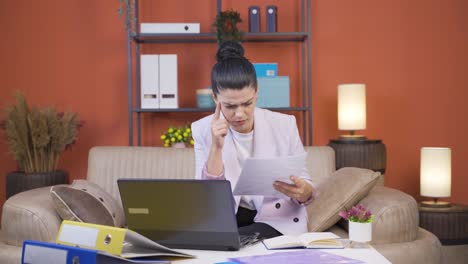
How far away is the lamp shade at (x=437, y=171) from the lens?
3.88 meters

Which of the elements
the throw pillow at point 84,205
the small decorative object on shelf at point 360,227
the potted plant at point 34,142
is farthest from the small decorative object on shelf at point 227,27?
the small decorative object on shelf at point 360,227

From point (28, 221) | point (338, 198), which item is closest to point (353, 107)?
point (338, 198)

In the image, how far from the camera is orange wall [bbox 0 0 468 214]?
4457 mm

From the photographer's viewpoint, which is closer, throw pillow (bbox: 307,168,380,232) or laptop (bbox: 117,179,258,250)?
laptop (bbox: 117,179,258,250)

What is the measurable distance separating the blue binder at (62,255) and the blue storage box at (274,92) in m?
2.74

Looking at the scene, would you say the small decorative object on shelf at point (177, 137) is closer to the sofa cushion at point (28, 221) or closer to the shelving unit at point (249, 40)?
the shelving unit at point (249, 40)

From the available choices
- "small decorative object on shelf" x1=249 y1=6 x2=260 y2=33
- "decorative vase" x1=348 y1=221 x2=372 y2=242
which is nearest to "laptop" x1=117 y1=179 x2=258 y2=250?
"decorative vase" x1=348 y1=221 x2=372 y2=242

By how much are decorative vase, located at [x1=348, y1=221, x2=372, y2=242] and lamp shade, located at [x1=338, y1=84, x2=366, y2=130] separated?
2.22 meters

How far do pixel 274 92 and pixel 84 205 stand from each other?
66.8 inches

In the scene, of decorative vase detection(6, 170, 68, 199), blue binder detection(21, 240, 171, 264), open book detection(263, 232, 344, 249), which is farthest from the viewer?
decorative vase detection(6, 170, 68, 199)

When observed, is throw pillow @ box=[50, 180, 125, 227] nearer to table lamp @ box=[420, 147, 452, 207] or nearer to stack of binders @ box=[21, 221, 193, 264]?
stack of binders @ box=[21, 221, 193, 264]

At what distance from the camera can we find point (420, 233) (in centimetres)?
298

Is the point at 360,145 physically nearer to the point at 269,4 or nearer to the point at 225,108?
the point at 269,4

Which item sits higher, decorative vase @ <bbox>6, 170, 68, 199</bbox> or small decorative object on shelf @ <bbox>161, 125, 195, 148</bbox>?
small decorative object on shelf @ <bbox>161, 125, 195, 148</bbox>
